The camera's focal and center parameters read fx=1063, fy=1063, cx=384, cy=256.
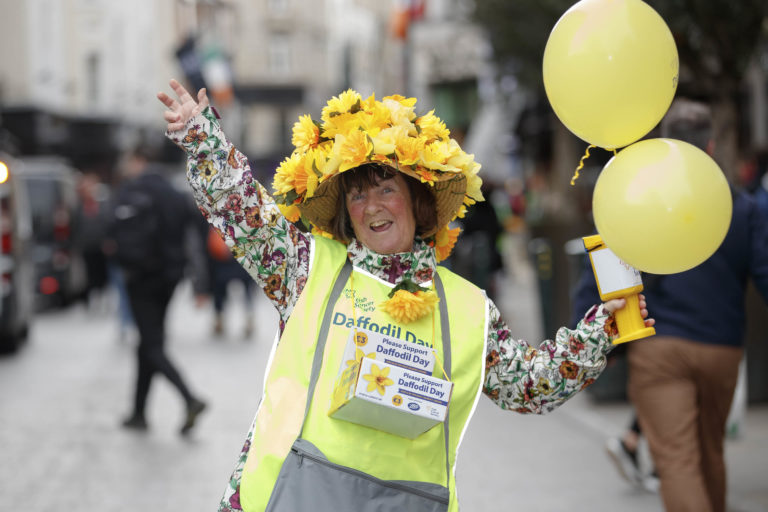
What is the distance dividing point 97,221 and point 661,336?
40.1 feet

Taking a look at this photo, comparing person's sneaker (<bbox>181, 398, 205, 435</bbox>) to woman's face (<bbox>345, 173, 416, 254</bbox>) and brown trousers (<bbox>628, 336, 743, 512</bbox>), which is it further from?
woman's face (<bbox>345, 173, 416, 254</bbox>)

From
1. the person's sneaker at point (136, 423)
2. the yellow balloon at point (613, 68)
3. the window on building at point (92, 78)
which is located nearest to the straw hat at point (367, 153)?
the yellow balloon at point (613, 68)

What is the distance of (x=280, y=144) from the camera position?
5481 centimetres

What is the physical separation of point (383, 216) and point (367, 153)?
21 cm

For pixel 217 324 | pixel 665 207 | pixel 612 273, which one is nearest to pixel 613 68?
pixel 665 207

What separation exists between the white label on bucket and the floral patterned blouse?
0.08 meters

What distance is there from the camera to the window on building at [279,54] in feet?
155

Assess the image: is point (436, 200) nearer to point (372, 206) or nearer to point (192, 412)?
point (372, 206)

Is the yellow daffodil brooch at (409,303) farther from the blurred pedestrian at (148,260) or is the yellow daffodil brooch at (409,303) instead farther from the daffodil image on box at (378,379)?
the blurred pedestrian at (148,260)

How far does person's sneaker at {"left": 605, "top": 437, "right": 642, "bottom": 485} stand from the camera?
564 centimetres

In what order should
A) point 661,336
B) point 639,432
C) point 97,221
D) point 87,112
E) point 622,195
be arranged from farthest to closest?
1. point 87,112
2. point 97,221
3. point 639,432
4. point 661,336
5. point 622,195

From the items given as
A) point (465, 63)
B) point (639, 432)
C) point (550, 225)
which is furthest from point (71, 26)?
point (639, 432)

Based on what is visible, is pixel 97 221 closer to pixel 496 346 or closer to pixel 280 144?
pixel 496 346

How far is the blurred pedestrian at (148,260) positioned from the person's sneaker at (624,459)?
292 centimetres
